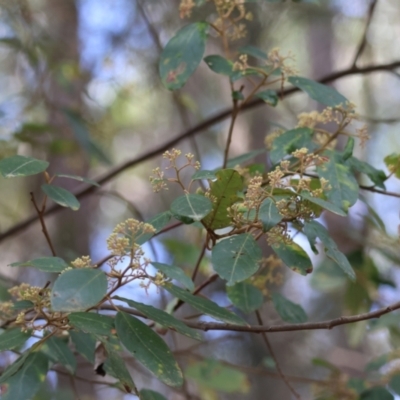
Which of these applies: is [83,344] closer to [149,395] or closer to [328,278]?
[149,395]

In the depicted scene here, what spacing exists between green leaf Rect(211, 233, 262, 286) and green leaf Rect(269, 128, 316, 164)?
24 cm

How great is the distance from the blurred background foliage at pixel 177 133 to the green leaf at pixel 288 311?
0.33 m

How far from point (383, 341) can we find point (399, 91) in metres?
1.75

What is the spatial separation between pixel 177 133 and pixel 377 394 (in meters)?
2.16

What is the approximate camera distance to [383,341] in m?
3.22

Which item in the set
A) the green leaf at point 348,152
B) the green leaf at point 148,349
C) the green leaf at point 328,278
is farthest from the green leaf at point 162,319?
the green leaf at point 328,278

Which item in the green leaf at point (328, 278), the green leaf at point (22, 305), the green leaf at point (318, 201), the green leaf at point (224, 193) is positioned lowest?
the green leaf at point (22, 305)

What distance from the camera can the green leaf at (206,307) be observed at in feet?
2.23

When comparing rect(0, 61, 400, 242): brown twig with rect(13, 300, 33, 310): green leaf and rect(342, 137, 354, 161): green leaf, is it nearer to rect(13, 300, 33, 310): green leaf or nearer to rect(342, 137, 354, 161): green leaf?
rect(342, 137, 354, 161): green leaf

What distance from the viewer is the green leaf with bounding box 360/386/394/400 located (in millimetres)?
1161

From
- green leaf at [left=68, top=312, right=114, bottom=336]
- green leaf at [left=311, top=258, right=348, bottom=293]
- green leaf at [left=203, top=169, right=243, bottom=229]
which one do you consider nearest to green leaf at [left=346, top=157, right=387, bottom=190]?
green leaf at [left=203, top=169, right=243, bottom=229]

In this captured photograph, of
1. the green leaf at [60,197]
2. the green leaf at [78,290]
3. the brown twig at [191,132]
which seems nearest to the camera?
the green leaf at [78,290]

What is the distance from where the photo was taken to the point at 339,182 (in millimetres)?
820

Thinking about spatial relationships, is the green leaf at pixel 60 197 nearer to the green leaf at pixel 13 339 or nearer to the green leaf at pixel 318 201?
the green leaf at pixel 13 339
